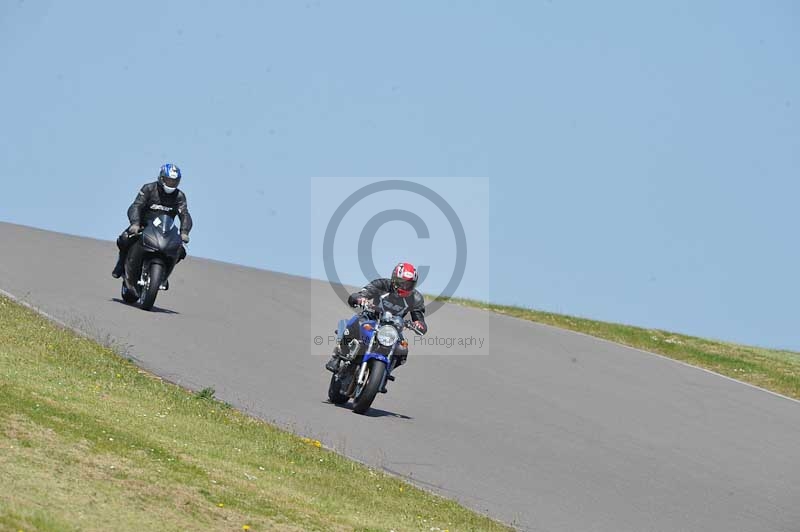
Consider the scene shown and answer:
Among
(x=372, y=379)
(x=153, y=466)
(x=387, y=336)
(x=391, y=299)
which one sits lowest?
(x=153, y=466)

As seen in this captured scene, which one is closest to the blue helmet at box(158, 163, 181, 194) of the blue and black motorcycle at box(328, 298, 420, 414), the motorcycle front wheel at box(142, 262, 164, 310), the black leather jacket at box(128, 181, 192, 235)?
the black leather jacket at box(128, 181, 192, 235)

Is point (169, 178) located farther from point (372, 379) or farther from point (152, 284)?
point (372, 379)

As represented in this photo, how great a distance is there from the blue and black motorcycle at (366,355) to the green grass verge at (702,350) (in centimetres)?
1167

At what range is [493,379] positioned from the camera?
67.4ft

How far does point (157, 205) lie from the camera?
2109 cm

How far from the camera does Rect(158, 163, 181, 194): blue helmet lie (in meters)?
21.0

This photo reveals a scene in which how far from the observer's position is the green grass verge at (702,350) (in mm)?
26125

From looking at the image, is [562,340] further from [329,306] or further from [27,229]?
[27,229]

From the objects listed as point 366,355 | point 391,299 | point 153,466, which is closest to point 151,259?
point 391,299

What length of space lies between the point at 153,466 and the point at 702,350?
21.5 meters

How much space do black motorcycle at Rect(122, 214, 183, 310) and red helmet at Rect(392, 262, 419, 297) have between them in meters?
6.04

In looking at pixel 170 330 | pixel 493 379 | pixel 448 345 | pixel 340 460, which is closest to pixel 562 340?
pixel 448 345

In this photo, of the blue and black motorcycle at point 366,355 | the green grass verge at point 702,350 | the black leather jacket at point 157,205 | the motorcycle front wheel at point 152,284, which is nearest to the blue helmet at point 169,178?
the black leather jacket at point 157,205

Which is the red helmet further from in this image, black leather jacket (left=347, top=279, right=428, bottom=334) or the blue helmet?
the blue helmet
